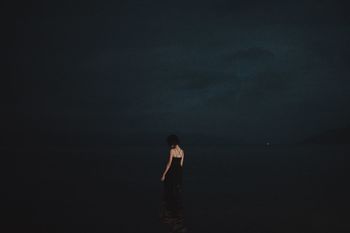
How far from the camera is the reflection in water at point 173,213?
13.6 m

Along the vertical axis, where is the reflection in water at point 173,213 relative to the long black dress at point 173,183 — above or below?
below

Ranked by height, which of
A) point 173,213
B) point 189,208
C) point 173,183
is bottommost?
point 173,213

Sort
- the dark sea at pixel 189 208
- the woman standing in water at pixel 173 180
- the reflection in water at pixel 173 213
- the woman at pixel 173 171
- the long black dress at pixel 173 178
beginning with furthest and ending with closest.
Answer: the long black dress at pixel 173 178, the woman at pixel 173 171, the woman standing in water at pixel 173 180, the dark sea at pixel 189 208, the reflection in water at pixel 173 213

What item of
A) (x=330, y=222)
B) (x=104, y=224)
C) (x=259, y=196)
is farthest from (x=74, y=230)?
(x=259, y=196)

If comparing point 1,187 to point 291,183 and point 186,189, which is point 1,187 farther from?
point 291,183

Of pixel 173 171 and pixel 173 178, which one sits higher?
pixel 173 171

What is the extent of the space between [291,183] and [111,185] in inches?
467

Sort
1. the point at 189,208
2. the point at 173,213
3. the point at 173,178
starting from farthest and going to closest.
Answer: the point at 189,208 → the point at 173,178 → the point at 173,213

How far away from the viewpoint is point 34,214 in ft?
54.2

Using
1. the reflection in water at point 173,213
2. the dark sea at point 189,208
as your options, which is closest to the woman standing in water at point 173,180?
the reflection in water at point 173,213

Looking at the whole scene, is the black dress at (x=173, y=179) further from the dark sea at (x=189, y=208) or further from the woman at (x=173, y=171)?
the dark sea at (x=189, y=208)

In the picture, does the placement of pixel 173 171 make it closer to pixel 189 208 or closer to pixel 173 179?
pixel 173 179

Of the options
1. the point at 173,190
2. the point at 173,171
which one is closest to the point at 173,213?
the point at 173,190

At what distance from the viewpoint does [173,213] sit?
1592cm
